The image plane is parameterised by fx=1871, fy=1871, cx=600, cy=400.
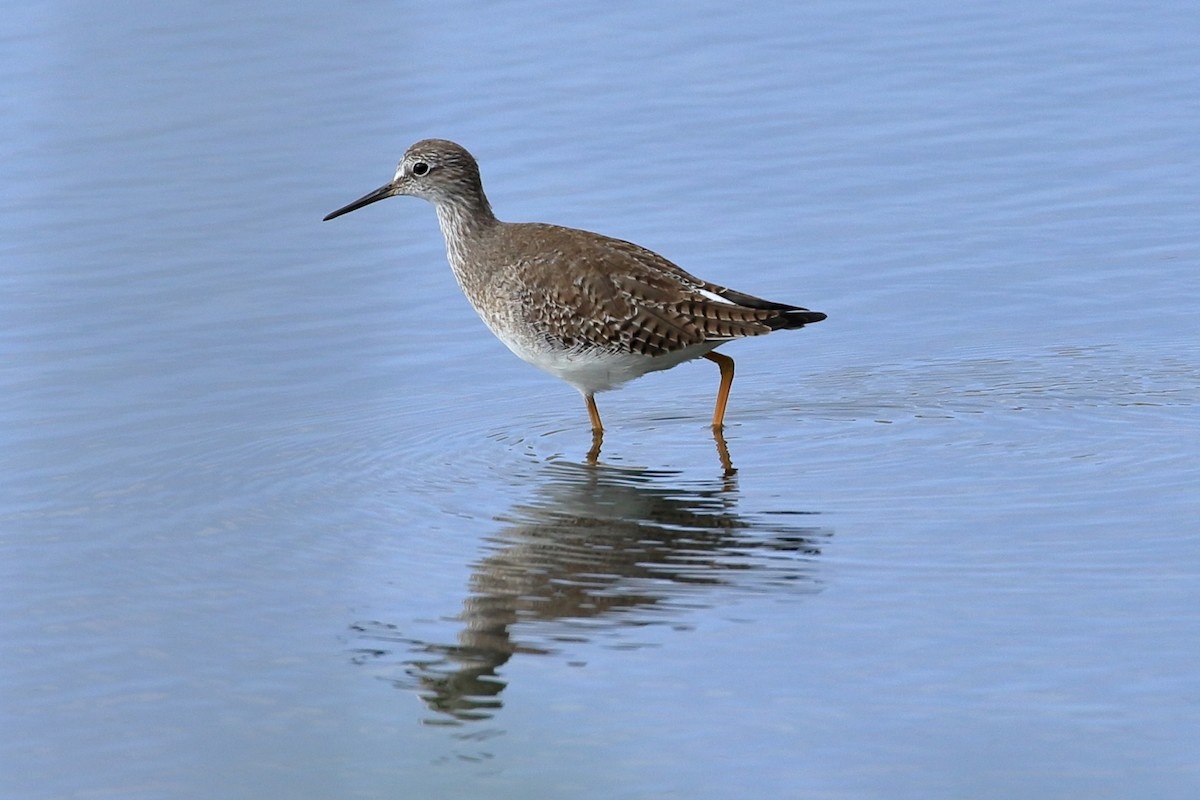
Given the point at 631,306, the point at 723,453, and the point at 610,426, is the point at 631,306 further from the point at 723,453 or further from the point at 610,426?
the point at 723,453

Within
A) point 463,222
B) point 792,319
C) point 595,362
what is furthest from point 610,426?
point 463,222

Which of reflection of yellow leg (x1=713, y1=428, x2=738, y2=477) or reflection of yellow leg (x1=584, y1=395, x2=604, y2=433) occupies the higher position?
reflection of yellow leg (x1=584, y1=395, x2=604, y2=433)

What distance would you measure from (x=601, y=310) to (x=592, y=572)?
109 inches

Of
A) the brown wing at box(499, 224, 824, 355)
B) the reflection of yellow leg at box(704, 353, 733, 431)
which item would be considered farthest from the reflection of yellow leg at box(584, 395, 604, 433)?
the reflection of yellow leg at box(704, 353, 733, 431)

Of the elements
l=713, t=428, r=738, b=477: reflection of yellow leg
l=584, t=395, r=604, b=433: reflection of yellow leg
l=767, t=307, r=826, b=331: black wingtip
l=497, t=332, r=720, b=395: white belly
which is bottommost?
l=713, t=428, r=738, b=477: reflection of yellow leg

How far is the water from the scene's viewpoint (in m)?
5.49

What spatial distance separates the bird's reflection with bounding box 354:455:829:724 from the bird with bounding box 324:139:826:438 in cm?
101

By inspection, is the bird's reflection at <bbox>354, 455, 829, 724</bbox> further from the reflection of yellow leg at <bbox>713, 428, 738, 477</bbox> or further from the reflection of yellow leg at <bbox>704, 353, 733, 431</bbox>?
the reflection of yellow leg at <bbox>704, 353, 733, 431</bbox>

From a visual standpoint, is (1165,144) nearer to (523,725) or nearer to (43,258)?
(43,258)

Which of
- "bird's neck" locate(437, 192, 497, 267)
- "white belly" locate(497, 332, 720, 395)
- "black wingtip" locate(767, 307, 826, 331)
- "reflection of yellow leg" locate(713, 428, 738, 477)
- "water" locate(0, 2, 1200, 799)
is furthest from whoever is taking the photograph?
"bird's neck" locate(437, 192, 497, 267)

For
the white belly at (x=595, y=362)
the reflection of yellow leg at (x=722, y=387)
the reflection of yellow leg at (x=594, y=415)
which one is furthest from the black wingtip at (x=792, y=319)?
the reflection of yellow leg at (x=594, y=415)

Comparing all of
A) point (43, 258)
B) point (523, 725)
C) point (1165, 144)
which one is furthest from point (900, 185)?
point (523, 725)

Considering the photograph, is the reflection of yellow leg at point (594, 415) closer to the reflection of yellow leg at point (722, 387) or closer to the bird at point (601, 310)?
the bird at point (601, 310)

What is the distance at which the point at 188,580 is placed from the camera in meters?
7.59
